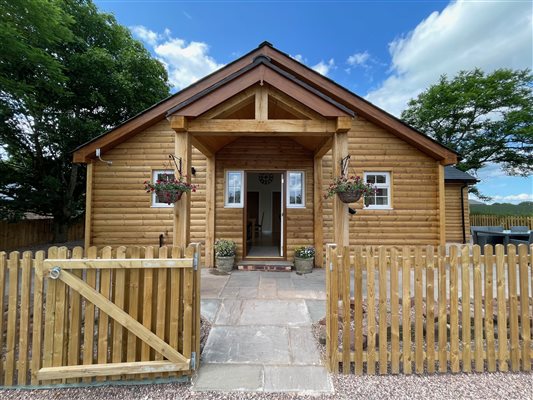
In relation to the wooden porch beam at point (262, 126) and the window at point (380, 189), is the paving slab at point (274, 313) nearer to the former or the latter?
the wooden porch beam at point (262, 126)

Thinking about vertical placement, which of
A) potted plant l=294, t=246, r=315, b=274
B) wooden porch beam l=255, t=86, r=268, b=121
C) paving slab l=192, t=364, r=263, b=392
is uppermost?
wooden porch beam l=255, t=86, r=268, b=121

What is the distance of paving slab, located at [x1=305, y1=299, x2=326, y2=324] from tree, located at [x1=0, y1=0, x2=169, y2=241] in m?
8.18

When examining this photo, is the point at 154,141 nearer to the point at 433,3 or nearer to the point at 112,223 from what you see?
the point at 112,223

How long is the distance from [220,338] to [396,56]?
65.5 ft

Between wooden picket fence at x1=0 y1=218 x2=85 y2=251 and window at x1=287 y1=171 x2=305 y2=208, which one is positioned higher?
window at x1=287 y1=171 x2=305 y2=208

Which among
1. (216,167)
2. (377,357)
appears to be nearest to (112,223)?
(216,167)

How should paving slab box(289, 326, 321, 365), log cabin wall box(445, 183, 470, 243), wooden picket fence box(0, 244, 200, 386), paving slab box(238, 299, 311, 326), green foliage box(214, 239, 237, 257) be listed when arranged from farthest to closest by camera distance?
log cabin wall box(445, 183, 470, 243) < green foliage box(214, 239, 237, 257) < paving slab box(238, 299, 311, 326) < paving slab box(289, 326, 321, 365) < wooden picket fence box(0, 244, 200, 386)

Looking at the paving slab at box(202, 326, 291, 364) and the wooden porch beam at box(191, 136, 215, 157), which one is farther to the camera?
the wooden porch beam at box(191, 136, 215, 157)

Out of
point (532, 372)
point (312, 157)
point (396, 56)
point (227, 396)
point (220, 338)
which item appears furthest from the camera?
point (396, 56)

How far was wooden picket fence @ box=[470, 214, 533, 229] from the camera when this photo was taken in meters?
13.2

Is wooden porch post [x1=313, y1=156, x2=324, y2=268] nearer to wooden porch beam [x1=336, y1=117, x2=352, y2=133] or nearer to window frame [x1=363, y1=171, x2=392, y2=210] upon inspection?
window frame [x1=363, y1=171, x2=392, y2=210]

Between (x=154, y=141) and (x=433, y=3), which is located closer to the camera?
(x=154, y=141)

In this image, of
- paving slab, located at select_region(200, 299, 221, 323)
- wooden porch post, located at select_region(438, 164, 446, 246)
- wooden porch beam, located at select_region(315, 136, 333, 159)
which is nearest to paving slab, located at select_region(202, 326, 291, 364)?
paving slab, located at select_region(200, 299, 221, 323)

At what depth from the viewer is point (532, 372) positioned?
2.18 metres
